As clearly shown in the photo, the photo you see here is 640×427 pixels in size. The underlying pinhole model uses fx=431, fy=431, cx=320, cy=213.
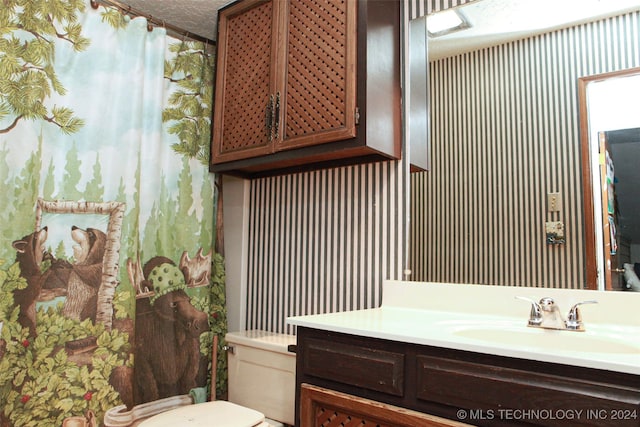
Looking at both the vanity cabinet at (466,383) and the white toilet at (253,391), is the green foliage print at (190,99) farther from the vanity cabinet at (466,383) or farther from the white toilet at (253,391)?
the vanity cabinet at (466,383)

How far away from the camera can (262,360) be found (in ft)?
6.38

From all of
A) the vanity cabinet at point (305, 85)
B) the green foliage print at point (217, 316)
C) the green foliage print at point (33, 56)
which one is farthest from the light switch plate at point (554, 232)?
the green foliage print at point (33, 56)

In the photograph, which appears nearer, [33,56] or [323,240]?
[33,56]

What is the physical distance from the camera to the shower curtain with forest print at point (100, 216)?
1627mm

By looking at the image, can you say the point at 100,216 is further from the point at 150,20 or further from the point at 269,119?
the point at 150,20

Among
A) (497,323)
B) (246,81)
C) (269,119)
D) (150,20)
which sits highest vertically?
(150,20)

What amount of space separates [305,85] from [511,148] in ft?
2.82

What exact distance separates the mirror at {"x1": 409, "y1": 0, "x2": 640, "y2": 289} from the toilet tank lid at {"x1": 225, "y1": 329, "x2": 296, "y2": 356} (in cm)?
67

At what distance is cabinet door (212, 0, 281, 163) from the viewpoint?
1.97 metres

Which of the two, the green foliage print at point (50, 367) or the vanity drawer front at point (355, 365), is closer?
the vanity drawer front at point (355, 365)

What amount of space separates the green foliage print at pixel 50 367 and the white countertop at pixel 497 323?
913 mm

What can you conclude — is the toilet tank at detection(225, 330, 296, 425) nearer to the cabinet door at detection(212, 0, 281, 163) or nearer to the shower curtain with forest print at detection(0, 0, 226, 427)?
the shower curtain with forest print at detection(0, 0, 226, 427)

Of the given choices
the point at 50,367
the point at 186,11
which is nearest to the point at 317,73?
the point at 186,11

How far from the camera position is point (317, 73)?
5.84ft
